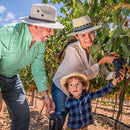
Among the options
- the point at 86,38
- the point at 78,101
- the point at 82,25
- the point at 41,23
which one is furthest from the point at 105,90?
the point at 41,23

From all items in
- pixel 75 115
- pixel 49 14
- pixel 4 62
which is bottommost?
pixel 75 115

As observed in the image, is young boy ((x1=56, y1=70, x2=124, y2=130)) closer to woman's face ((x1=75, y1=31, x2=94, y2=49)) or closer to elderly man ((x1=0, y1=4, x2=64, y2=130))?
elderly man ((x1=0, y1=4, x2=64, y2=130))

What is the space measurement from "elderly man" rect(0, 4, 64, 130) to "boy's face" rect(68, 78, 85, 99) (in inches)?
11.1

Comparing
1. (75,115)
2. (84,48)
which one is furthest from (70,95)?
(84,48)

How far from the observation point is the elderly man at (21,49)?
1.72m

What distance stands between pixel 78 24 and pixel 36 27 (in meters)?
0.58

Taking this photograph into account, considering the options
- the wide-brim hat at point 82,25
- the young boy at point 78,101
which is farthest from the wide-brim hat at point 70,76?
the wide-brim hat at point 82,25

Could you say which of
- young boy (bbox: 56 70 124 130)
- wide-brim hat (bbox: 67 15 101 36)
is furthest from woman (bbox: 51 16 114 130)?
young boy (bbox: 56 70 124 130)

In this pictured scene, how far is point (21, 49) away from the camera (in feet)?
5.95

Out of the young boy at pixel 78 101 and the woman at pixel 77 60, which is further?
the woman at pixel 77 60

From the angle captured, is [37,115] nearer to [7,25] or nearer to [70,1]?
[70,1]

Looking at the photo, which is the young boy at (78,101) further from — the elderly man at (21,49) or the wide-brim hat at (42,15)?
the wide-brim hat at (42,15)

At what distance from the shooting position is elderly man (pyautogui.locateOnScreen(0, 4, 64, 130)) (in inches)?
67.8

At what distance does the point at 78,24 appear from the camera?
6.95 ft
